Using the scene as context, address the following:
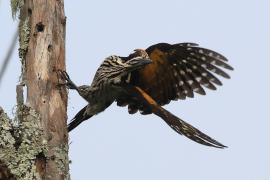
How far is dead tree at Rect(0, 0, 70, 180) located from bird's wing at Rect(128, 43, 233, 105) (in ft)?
3.84

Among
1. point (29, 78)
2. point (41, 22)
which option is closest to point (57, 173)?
point (29, 78)

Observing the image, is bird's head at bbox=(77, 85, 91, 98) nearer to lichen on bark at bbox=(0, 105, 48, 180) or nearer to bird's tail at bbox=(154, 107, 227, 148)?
bird's tail at bbox=(154, 107, 227, 148)

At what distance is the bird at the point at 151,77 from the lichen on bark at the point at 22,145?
3.89 feet

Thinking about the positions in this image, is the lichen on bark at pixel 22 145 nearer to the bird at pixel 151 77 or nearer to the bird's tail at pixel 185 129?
the bird's tail at pixel 185 129

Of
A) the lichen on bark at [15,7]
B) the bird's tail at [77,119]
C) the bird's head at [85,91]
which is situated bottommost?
the bird's tail at [77,119]

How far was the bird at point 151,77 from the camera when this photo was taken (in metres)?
4.45

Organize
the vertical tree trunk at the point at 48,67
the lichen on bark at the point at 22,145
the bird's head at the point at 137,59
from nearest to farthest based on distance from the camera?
1. the lichen on bark at the point at 22,145
2. the vertical tree trunk at the point at 48,67
3. the bird's head at the point at 137,59

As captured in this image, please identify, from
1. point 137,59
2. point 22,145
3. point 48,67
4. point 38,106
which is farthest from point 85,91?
point 22,145

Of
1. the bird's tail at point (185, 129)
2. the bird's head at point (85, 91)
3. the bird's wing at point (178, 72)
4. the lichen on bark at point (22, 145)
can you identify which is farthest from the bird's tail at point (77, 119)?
the lichen on bark at point (22, 145)

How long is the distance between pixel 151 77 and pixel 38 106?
1514 mm

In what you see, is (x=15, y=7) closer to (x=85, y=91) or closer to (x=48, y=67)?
(x=48, y=67)

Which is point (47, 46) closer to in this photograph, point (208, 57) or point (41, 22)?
point (41, 22)

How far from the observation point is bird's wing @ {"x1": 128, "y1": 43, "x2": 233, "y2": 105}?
457 centimetres

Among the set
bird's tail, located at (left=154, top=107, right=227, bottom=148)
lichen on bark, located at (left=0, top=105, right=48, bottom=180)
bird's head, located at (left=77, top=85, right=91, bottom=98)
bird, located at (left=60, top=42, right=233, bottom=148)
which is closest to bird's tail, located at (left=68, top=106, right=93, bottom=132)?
bird, located at (left=60, top=42, right=233, bottom=148)
